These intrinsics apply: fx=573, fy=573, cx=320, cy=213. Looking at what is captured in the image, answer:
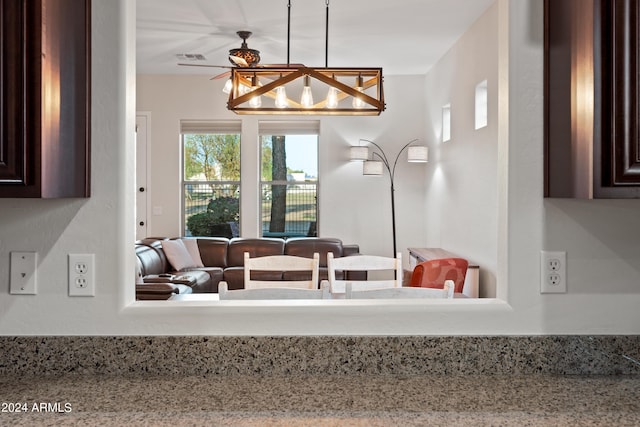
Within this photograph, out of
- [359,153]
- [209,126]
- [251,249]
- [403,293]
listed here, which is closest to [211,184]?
[209,126]

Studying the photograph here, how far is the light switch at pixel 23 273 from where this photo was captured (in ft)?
4.73

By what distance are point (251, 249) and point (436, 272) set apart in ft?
9.87

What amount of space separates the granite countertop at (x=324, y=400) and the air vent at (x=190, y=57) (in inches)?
215

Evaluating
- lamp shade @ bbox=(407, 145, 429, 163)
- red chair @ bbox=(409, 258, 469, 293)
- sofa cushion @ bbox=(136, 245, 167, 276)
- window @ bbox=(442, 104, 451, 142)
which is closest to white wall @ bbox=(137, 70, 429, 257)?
lamp shade @ bbox=(407, 145, 429, 163)

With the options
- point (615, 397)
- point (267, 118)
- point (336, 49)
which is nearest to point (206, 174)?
point (267, 118)

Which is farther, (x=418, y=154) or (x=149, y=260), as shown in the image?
(x=418, y=154)

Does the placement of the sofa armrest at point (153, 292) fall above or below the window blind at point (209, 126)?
below

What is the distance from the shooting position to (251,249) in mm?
6453

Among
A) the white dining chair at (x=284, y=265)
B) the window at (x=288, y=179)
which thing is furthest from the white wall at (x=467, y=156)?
the window at (x=288, y=179)

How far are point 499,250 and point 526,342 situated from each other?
0.25 meters

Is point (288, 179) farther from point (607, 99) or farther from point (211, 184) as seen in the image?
point (607, 99)

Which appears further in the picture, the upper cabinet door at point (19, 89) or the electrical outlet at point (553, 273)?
the electrical outlet at point (553, 273)

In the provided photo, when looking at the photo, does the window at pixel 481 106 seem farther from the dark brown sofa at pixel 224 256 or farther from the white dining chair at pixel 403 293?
the white dining chair at pixel 403 293

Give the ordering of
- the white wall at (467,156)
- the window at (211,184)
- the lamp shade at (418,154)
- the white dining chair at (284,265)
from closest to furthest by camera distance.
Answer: the white dining chair at (284,265), the white wall at (467,156), the lamp shade at (418,154), the window at (211,184)
